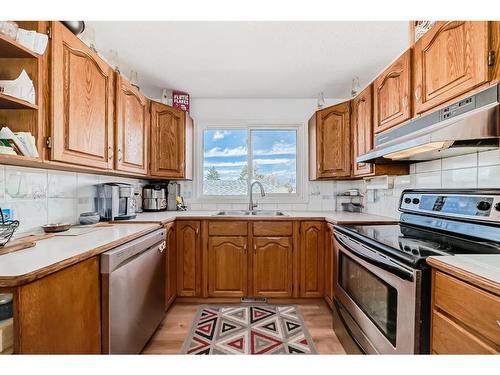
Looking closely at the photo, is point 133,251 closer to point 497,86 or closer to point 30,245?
point 30,245

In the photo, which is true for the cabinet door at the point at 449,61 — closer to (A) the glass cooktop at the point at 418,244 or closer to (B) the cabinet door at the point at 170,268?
(A) the glass cooktop at the point at 418,244

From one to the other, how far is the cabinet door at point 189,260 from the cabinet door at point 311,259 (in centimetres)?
96

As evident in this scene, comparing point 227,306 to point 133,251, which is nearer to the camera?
point 133,251

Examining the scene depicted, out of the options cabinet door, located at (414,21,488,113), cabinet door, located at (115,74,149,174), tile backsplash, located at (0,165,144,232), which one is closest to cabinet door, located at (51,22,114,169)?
cabinet door, located at (115,74,149,174)

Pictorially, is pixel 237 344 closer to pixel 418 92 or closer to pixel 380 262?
pixel 380 262

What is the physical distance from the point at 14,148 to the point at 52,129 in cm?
19

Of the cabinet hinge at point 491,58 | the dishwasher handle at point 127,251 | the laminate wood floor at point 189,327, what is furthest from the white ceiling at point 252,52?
the laminate wood floor at point 189,327

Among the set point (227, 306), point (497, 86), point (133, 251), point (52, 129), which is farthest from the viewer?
point (227, 306)

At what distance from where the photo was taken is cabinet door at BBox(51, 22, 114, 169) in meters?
1.27

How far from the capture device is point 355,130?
7.68ft

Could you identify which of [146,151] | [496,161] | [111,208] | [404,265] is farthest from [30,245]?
[496,161]

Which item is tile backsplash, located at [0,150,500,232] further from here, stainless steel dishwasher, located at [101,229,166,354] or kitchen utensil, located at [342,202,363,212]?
stainless steel dishwasher, located at [101,229,166,354]

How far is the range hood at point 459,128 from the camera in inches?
36.4

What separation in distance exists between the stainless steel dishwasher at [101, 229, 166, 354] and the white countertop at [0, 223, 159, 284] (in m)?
0.09
